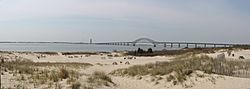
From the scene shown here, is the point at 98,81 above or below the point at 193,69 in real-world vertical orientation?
below

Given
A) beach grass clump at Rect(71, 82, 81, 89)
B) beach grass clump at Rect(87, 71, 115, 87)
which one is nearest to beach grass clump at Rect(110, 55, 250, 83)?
beach grass clump at Rect(87, 71, 115, 87)

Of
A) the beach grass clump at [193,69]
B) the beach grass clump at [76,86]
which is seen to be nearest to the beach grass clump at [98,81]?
the beach grass clump at [76,86]

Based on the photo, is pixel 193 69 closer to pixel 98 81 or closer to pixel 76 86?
pixel 98 81

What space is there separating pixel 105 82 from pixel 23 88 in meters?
4.30

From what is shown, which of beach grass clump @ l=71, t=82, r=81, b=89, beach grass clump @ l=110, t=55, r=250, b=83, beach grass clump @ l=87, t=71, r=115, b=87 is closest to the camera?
beach grass clump @ l=71, t=82, r=81, b=89

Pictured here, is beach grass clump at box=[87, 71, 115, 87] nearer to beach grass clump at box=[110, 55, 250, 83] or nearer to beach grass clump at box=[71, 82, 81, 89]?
beach grass clump at box=[71, 82, 81, 89]

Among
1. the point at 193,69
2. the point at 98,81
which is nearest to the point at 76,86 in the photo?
the point at 98,81

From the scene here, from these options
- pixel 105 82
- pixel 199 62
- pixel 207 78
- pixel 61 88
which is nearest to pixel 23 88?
pixel 61 88

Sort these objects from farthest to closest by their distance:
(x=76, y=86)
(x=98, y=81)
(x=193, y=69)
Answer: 1. (x=193, y=69)
2. (x=98, y=81)
3. (x=76, y=86)

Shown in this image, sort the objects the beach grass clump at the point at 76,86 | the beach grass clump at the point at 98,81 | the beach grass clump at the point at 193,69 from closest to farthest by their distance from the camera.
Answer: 1. the beach grass clump at the point at 76,86
2. the beach grass clump at the point at 98,81
3. the beach grass clump at the point at 193,69

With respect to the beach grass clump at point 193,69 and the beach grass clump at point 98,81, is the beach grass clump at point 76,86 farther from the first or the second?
the beach grass clump at point 193,69

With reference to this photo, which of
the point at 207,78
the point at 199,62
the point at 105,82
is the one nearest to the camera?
the point at 105,82

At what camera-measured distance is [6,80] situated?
51.9 feet

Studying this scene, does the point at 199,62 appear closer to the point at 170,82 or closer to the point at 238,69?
the point at 238,69
